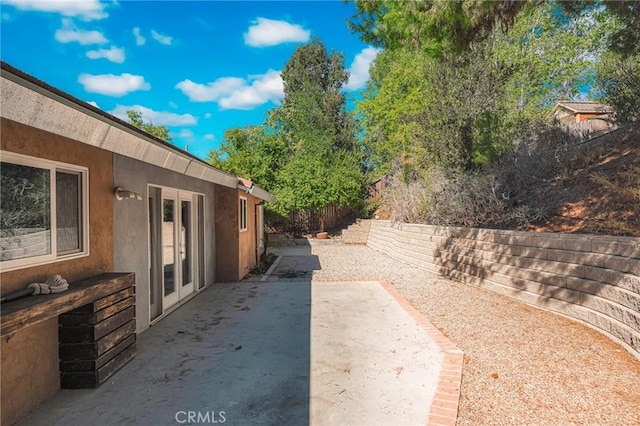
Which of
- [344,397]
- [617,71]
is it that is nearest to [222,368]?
[344,397]

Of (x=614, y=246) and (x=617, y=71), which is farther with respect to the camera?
(x=617, y=71)

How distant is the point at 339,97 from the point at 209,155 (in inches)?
495

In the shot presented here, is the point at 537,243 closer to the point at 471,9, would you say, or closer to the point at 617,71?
the point at 471,9

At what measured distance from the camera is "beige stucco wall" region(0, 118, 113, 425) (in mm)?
2926

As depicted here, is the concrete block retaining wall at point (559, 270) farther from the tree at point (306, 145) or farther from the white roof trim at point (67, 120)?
the tree at point (306, 145)

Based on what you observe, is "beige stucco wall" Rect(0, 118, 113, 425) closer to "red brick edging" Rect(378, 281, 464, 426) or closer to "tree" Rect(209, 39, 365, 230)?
"red brick edging" Rect(378, 281, 464, 426)

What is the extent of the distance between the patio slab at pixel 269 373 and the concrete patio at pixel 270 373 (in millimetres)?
12

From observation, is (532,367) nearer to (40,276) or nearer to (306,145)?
(40,276)

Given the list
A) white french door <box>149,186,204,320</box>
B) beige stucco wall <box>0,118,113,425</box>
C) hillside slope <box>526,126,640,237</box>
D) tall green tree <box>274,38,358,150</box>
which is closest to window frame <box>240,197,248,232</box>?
white french door <box>149,186,204,320</box>

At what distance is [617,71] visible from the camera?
33.7 feet

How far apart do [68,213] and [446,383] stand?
4.43 m

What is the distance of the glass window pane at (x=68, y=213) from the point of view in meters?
3.58

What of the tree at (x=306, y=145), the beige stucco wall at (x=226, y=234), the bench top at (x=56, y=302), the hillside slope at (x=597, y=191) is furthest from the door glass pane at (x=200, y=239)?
the tree at (x=306, y=145)

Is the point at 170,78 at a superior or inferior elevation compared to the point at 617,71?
superior
